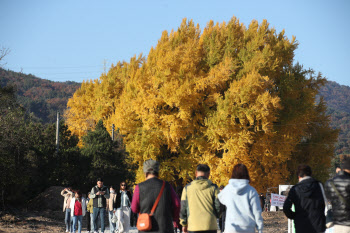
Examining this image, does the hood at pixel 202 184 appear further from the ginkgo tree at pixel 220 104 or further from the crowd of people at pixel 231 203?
the ginkgo tree at pixel 220 104

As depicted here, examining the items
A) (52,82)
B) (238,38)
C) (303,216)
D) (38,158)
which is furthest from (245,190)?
(52,82)

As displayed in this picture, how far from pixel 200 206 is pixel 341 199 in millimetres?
2089

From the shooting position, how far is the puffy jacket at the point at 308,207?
818 centimetres

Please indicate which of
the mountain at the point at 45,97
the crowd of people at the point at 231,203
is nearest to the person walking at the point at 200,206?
the crowd of people at the point at 231,203

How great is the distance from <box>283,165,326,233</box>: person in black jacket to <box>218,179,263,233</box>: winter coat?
88 cm

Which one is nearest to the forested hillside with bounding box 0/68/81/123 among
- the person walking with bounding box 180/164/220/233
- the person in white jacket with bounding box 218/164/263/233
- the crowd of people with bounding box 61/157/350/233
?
the person walking with bounding box 180/164/220/233

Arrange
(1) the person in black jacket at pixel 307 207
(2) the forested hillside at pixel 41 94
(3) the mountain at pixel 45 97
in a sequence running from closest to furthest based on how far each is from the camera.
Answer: (1) the person in black jacket at pixel 307 207, (3) the mountain at pixel 45 97, (2) the forested hillside at pixel 41 94

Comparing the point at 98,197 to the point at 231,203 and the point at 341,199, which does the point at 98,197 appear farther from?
the point at 341,199

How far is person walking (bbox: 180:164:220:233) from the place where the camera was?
789 centimetres

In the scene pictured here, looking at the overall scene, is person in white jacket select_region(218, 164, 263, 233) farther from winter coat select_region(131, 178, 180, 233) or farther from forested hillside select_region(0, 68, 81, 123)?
forested hillside select_region(0, 68, 81, 123)

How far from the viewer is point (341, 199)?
793cm

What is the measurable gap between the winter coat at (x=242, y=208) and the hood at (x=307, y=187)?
997mm

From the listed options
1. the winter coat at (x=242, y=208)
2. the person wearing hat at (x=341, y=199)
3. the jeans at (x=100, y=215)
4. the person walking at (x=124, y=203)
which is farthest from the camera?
the jeans at (x=100, y=215)

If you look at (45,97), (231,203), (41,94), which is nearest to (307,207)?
(231,203)
